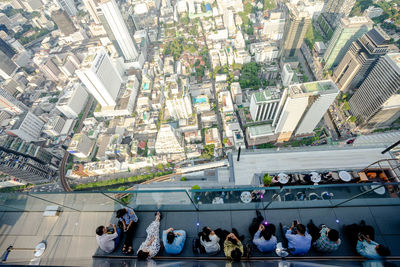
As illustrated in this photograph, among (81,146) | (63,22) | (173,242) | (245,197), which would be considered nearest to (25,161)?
(81,146)

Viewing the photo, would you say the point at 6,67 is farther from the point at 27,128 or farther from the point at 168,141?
the point at 168,141

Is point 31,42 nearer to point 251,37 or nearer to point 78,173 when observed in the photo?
point 78,173

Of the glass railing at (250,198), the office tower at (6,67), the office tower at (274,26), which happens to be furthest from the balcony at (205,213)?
the office tower at (6,67)

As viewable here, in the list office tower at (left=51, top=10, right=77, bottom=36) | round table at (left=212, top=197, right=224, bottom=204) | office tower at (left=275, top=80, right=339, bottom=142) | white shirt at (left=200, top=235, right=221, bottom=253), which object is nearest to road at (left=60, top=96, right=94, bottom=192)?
round table at (left=212, top=197, right=224, bottom=204)

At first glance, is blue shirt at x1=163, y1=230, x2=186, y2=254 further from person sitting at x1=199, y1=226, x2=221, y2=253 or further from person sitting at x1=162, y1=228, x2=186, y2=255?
person sitting at x1=199, y1=226, x2=221, y2=253

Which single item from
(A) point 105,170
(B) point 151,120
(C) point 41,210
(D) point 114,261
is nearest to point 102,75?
(B) point 151,120

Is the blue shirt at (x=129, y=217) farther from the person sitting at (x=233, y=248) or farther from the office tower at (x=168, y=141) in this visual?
the office tower at (x=168, y=141)

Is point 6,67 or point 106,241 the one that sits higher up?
point 6,67
